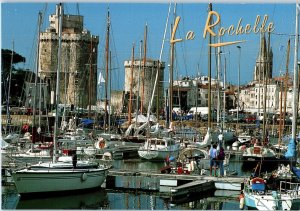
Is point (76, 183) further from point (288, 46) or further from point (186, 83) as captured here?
point (186, 83)

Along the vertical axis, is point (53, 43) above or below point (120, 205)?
above

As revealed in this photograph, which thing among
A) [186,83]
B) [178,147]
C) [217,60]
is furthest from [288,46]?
[186,83]

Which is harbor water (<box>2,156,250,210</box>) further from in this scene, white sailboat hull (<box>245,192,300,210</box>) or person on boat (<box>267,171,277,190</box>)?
white sailboat hull (<box>245,192,300,210</box>)

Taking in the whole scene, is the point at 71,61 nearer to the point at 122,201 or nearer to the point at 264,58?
the point at 264,58

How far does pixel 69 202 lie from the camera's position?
1480cm

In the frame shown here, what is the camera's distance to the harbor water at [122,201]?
46.8 ft

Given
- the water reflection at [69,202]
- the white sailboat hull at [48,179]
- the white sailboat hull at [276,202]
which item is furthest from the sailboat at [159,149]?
the white sailboat hull at [276,202]

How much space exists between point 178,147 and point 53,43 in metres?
24.3

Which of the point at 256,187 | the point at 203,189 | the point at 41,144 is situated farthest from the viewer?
the point at 41,144

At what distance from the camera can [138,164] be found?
23.1 m

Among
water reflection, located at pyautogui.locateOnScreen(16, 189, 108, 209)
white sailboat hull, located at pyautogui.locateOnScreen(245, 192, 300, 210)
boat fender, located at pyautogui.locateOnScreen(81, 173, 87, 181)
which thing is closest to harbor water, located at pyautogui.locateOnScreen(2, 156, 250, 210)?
water reflection, located at pyautogui.locateOnScreen(16, 189, 108, 209)

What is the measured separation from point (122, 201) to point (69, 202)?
1.19 metres

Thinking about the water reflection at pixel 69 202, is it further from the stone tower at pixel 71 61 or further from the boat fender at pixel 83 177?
the stone tower at pixel 71 61

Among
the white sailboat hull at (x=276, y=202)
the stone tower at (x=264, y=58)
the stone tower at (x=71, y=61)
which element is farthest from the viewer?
the stone tower at (x=71, y=61)
